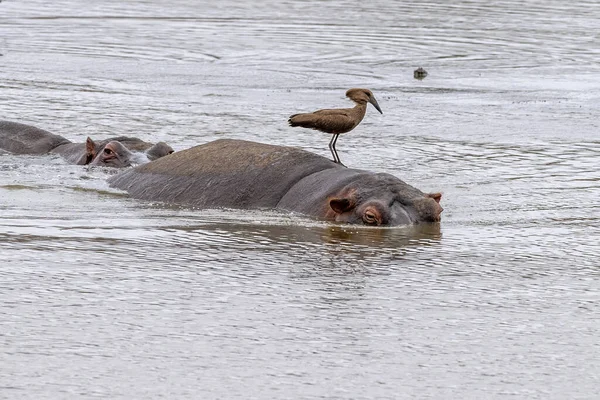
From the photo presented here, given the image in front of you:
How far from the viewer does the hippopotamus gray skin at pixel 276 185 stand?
8.23 metres

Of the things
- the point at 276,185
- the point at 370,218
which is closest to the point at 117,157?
the point at 276,185

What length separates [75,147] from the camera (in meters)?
11.4

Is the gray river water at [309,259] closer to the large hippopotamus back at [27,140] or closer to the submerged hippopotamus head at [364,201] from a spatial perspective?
the submerged hippopotamus head at [364,201]

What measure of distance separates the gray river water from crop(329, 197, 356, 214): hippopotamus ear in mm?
130

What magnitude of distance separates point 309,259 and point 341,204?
1104 millimetres

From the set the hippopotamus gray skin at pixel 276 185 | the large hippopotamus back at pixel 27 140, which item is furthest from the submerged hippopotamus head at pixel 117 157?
the large hippopotamus back at pixel 27 140

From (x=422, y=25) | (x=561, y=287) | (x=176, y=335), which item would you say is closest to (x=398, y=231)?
(x=561, y=287)

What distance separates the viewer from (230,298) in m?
6.18

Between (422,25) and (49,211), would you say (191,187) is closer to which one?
(49,211)

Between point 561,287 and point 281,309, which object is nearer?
point 281,309

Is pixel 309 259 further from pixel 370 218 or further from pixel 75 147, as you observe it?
pixel 75 147

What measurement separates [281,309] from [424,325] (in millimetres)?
652

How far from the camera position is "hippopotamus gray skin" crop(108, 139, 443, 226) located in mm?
8234

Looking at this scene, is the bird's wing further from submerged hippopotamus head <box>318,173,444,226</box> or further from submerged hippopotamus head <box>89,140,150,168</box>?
submerged hippopotamus head <box>89,140,150,168</box>
